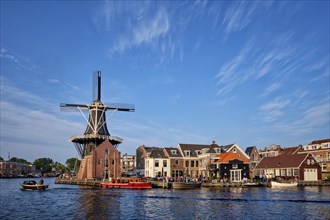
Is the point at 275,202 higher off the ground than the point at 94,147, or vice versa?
the point at 94,147

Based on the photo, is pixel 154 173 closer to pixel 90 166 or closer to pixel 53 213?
pixel 90 166

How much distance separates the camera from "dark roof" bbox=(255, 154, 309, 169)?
8255 centimetres

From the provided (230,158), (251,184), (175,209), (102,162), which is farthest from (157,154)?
(175,209)

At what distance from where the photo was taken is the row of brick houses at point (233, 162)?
267ft

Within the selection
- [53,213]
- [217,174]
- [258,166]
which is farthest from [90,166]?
[53,213]

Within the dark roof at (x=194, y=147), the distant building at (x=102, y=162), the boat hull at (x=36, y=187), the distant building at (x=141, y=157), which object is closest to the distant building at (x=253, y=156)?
the dark roof at (x=194, y=147)

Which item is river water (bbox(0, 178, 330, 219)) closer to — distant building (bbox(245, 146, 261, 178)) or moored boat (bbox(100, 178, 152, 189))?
moored boat (bbox(100, 178, 152, 189))

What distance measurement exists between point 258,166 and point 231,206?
56.9 meters

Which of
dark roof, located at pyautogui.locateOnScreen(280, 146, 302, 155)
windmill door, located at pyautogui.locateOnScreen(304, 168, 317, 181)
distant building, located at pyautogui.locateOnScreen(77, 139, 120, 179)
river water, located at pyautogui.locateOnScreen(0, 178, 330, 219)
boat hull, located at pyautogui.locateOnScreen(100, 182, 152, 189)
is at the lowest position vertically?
river water, located at pyautogui.locateOnScreen(0, 178, 330, 219)

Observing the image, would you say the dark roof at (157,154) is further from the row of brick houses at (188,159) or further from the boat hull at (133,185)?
the boat hull at (133,185)

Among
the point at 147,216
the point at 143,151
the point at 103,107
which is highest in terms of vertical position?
the point at 103,107

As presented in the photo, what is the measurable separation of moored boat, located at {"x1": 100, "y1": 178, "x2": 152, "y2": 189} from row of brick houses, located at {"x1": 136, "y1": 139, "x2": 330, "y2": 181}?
20682 millimetres

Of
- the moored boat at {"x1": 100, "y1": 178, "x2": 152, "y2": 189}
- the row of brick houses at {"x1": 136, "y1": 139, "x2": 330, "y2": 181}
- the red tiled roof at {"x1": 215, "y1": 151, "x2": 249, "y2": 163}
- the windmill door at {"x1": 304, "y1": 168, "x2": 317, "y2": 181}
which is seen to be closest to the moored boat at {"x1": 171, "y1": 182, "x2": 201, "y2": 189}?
the moored boat at {"x1": 100, "y1": 178, "x2": 152, "y2": 189}

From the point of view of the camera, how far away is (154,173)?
92812mm
